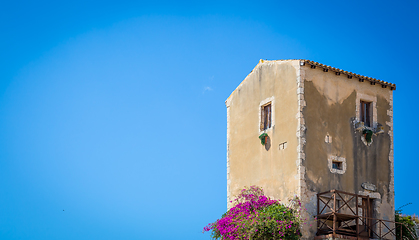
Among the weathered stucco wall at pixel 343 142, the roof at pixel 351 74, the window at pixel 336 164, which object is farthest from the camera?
the roof at pixel 351 74

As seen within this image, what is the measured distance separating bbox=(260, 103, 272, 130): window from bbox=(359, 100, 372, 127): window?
381 cm

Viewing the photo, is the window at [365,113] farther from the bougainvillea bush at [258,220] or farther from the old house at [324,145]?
the bougainvillea bush at [258,220]

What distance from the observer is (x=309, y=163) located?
18.3 m

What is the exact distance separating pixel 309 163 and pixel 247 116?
4.72 meters

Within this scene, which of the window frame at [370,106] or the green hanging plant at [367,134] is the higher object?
the window frame at [370,106]

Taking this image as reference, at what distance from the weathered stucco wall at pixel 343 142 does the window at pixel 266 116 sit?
221cm

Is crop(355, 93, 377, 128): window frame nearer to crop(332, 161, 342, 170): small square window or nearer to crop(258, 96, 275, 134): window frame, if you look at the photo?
crop(332, 161, 342, 170): small square window

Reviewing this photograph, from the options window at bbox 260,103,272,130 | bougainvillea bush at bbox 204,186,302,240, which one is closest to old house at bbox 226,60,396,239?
window at bbox 260,103,272,130

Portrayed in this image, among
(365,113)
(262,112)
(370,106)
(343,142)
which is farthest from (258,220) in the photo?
(370,106)

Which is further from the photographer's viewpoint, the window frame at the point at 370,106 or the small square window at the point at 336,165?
the window frame at the point at 370,106

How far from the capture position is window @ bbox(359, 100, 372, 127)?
805 inches

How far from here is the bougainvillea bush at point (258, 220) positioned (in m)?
17.5

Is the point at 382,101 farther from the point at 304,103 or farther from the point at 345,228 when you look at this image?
the point at 345,228

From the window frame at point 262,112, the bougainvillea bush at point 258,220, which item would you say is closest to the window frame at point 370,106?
the window frame at point 262,112
